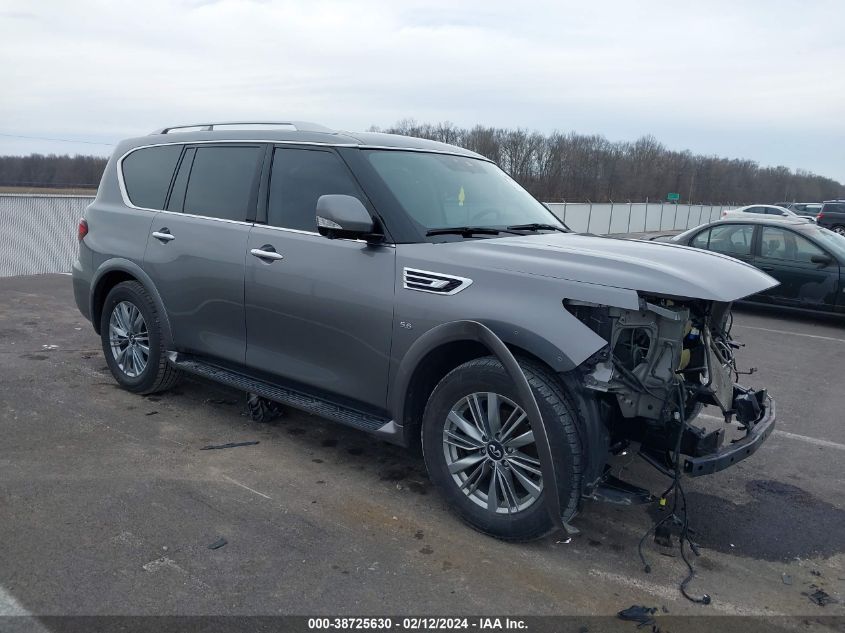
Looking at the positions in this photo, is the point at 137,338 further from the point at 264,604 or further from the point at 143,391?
the point at 264,604

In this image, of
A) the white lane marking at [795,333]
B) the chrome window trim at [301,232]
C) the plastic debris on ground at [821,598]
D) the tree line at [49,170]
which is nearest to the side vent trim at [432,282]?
the chrome window trim at [301,232]

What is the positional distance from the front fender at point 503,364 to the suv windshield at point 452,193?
2.35ft

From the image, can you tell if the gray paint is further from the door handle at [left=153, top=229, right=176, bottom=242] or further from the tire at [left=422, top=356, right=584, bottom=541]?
the tire at [left=422, top=356, right=584, bottom=541]

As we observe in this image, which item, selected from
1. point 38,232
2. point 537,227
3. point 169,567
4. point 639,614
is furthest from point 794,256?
point 38,232

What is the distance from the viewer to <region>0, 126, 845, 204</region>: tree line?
5150 cm

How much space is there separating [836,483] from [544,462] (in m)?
2.51

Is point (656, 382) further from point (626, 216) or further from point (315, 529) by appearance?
point (626, 216)

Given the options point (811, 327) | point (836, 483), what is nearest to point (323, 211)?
point (836, 483)

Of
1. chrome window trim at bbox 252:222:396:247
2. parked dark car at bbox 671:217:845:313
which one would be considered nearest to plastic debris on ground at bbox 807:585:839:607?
chrome window trim at bbox 252:222:396:247

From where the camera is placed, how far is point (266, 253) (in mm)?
4574

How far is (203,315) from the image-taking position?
5066 mm

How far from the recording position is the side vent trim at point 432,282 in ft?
12.4

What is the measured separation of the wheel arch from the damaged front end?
323 cm

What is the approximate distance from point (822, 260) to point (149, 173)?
29.6ft
